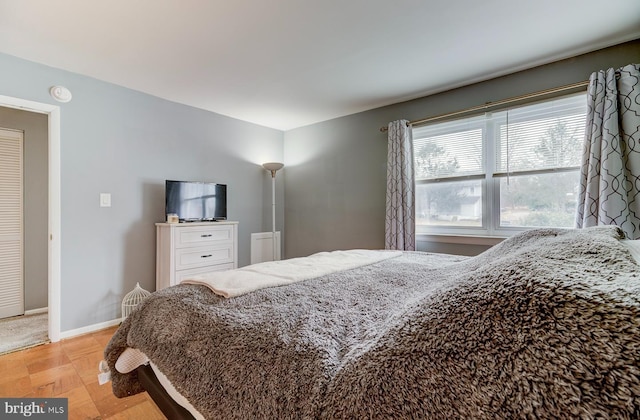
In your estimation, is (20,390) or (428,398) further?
(20,390)

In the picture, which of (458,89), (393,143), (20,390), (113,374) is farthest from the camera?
(393,143)

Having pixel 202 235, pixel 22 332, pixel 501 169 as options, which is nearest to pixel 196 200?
pixel 202 235

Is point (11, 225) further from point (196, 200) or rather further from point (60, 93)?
point (196, 200)

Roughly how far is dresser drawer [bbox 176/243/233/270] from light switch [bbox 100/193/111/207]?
0.82 metres

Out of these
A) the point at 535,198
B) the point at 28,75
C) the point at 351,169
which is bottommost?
the point at 535,198

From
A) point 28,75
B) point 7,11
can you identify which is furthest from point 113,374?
point 28,75

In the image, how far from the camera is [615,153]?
2113 millimetres

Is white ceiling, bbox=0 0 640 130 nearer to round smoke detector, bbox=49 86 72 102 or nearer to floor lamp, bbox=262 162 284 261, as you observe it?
round smoke detector, bbox=49 86 72 102

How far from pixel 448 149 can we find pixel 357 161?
112cm

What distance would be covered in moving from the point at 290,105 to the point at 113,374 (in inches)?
122

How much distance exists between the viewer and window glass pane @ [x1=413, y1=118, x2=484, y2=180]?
2947mm

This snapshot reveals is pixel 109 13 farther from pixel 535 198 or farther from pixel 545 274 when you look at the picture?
pixel 535 198

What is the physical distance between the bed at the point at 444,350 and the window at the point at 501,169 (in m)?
2.23

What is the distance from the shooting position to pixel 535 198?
8.61 feet
